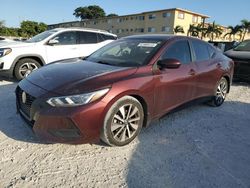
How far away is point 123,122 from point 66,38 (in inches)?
209

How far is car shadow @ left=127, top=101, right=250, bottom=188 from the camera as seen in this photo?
286 cm

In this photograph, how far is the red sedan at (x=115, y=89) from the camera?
3.04 metres

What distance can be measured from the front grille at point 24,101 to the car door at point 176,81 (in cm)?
174

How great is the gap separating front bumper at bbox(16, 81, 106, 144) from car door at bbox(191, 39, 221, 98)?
7.83 feet

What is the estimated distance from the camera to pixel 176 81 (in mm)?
4145

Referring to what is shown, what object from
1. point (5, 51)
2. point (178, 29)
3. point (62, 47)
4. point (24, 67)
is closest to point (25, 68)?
point (24, 67)

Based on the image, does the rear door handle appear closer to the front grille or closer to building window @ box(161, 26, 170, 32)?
the front grille

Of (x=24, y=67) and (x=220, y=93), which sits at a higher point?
(x=24, y=67)

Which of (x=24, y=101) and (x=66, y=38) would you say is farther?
(x=66, y=38)

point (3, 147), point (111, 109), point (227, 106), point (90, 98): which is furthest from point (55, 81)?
point (227, 106)

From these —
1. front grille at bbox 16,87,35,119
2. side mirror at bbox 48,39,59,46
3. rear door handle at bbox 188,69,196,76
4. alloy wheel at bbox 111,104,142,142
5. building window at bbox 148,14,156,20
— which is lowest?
alloy wheel at bbox 111,104,142,142

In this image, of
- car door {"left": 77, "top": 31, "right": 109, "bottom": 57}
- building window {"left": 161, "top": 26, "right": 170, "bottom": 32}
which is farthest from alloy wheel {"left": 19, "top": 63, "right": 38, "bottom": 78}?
building window {"left": 161, "top": 26, "right": 170, "bottom": 32}

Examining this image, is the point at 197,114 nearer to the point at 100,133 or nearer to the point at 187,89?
the point at 187,89

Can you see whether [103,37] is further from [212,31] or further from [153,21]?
[212,31]
